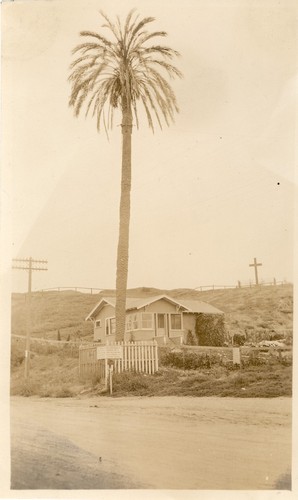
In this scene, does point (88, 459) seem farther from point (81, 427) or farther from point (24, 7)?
point (24, 7)

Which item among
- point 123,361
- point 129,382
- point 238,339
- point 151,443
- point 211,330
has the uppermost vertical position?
point 211,330

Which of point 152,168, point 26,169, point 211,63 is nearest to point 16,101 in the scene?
point 26,169

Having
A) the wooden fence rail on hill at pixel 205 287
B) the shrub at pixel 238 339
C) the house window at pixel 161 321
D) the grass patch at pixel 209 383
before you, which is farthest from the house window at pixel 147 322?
the shrub at pixel 238 339

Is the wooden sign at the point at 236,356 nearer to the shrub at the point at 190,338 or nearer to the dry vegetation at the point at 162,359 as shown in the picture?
the dry vegetation at the point at 162,359

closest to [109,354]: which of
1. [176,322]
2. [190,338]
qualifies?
[176,322]

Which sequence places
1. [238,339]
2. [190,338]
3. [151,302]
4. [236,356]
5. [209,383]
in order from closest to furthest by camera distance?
[209,383] → [151,302] → [236,356] → [238,339] → [190,338]

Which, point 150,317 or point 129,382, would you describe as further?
point 150,317

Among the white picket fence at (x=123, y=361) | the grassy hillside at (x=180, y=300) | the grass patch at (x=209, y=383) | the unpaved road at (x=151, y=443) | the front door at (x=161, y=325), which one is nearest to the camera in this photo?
the unpaved road at (x=151, y=443)

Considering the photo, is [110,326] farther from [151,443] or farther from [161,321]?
[151,443]
